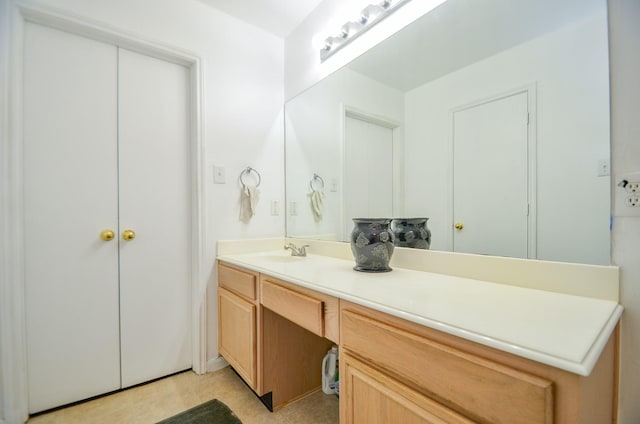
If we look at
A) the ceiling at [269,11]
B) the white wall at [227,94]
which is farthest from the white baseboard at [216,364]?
the ceiling at [269,11]

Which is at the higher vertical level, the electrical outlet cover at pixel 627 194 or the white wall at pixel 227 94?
the white wall at pixel 227 94

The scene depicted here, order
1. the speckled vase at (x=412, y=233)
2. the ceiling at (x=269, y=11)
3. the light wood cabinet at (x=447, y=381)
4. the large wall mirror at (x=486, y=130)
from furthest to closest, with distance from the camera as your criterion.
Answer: the ceiling at (x=269, y=11), the speckled vase at (x=412, y=233), the large wall mirror at (x=486, y=130), the light wood cabinet at (x=447, y=381)

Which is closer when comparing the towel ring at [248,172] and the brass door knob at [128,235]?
the brass door knob at [128,235]

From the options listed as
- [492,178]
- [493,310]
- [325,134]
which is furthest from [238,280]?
[492,178]

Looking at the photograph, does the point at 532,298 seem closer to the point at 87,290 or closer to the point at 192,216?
the point at 192,216

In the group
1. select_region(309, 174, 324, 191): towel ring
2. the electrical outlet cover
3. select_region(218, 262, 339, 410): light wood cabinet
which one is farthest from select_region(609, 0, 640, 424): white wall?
select_region(309, 174, 324, 191): towel ring

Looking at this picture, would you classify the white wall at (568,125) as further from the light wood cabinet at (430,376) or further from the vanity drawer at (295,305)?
the vanity drawer at (295,305)

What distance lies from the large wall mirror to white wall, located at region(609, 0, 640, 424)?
1.0 inches

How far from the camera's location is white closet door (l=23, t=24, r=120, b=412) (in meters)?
1.34

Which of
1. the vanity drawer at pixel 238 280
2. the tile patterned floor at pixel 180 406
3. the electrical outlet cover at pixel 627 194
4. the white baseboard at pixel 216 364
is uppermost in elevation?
the electrical outlet cover at pixel 627 194

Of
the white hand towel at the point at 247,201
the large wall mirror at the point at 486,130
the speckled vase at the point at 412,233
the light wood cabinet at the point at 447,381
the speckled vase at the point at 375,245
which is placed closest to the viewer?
the light wood cabinet at the point at 447,381

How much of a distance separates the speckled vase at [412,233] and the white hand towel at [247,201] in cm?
97

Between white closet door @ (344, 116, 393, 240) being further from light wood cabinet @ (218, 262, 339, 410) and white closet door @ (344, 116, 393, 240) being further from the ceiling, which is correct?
the ceiling

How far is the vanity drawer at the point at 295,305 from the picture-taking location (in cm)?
96
